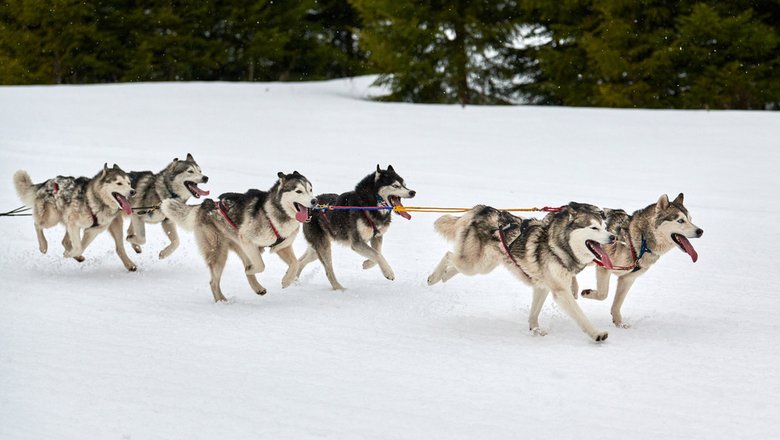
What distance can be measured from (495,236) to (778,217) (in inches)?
223

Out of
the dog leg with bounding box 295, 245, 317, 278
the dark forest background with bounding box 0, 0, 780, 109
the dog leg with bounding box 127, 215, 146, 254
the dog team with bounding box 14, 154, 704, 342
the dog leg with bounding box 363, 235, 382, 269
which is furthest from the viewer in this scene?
the dark forest background with bounding box 0, 0, 780, 109

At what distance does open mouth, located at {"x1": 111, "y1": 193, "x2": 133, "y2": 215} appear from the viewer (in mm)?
7898

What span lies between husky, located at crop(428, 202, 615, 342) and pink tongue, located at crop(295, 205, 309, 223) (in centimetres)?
123

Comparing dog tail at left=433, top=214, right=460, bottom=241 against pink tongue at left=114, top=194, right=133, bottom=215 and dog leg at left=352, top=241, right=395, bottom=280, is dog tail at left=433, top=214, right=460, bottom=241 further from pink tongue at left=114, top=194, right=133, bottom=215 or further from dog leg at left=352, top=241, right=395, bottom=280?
pink tongue at left=114, top=194, right=133, bottom=215

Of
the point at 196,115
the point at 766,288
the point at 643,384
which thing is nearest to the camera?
the point at 643,384

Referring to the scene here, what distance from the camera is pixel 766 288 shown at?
7379 millimetres

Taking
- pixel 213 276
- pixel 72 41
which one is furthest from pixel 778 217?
pixel 72 41

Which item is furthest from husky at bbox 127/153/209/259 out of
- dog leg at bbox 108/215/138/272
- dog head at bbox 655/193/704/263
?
dog head at bbox 655/193/704/263

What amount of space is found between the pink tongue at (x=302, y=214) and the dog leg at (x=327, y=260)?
0.69 metres

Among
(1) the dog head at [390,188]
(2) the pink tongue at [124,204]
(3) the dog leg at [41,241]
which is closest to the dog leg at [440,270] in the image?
(1) the dog head at [390,188]

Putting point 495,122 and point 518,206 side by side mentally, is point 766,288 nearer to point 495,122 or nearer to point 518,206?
point 518,206

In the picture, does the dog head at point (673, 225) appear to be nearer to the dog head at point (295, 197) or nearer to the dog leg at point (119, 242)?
the dog head at point (295, 197)

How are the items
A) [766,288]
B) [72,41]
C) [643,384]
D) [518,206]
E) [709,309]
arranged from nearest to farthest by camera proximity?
[643,384] → [709,309] → [766,288] → [518,206] → [72,41]

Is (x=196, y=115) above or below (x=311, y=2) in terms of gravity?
below
